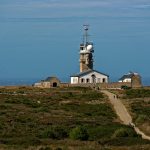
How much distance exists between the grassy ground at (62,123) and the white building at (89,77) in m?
14.8

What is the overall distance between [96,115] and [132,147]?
24122mm

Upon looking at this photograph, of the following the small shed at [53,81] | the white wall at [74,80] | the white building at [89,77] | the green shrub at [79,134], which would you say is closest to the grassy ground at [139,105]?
the green shrub at [79,134]

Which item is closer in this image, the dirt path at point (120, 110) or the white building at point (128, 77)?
the dirt path at point (120, 110)

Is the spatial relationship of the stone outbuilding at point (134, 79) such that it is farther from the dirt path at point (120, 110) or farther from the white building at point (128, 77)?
the dirt path at point (120, 110)

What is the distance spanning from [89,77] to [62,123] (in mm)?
50650

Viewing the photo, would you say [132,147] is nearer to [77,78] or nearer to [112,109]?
[112,109]

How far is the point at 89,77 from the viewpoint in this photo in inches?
3664

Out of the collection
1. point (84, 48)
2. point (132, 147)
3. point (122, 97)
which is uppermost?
point (84, 48)

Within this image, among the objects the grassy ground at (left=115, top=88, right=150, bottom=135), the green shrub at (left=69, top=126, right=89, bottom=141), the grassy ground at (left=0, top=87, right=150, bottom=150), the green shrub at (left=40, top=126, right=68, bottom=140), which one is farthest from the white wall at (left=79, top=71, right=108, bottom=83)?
the green shrub at (left=69, top=126, right=89, bottom=141)

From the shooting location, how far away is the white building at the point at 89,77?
93188 mm

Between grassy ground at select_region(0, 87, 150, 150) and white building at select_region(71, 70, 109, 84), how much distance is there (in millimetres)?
14771

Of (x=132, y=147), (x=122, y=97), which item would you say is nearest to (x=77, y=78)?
(x=122, y=97)

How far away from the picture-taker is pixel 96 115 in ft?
A: 173

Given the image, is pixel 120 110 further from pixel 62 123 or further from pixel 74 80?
pixel 74 80
